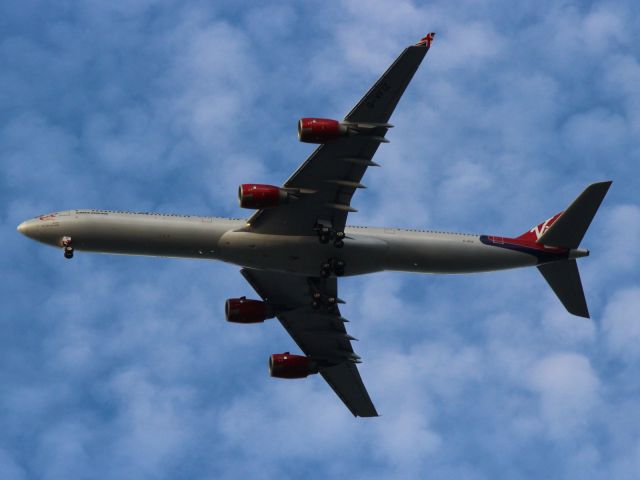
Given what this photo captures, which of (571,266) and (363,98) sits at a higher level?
(363,98)

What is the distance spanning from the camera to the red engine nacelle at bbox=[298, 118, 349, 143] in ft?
246

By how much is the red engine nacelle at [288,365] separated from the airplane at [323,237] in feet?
13.5

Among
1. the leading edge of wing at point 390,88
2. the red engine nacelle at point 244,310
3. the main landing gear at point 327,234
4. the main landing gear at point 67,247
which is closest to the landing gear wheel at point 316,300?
the red engine nacelle at point 244,310

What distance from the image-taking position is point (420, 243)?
82688mm

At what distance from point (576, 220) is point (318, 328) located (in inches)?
807

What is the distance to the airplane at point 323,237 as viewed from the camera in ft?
253

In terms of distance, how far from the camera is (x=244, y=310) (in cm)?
8775

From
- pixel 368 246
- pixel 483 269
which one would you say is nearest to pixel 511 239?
pixel 483 269

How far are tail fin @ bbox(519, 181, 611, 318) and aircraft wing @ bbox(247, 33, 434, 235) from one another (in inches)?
565

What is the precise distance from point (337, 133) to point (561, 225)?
18.1 metres

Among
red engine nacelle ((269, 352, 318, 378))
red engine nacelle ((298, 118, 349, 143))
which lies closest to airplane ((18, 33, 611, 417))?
red engine nacelle ((298, 118, 349, 143))

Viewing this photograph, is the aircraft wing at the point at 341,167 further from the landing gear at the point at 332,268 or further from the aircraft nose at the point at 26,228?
the aircraft nose at the point at 26,228

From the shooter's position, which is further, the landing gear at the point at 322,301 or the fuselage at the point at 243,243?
the landing gear at the point at 322,301

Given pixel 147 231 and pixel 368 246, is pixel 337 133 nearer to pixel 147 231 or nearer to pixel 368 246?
pixel 368 246
